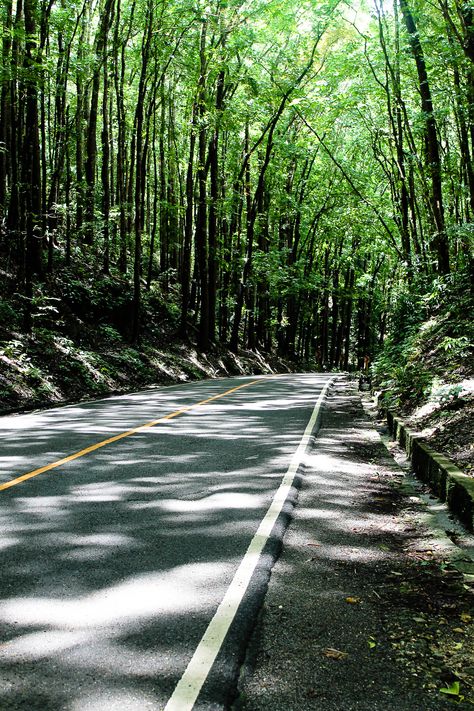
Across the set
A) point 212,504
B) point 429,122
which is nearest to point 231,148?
point 429,122

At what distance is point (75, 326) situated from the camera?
67.8 feet

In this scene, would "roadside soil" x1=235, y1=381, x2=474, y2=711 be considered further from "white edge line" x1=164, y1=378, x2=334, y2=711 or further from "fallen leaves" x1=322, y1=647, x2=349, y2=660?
"white edge line" x1=164, y1=378, x2=334, y2=711

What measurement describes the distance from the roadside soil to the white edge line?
0.18 meters

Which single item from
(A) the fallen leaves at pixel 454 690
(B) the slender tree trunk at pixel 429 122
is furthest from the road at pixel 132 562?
(B) the slender tree trunk at pixel 429 122

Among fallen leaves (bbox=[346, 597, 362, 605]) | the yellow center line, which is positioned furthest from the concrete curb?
the yellow center line

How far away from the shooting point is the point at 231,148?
3353cm

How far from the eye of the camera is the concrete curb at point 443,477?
5.62m

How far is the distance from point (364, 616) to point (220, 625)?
0.94 metres

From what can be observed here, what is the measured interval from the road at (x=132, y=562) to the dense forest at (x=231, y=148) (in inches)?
242

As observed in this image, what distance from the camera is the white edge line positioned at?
2.82m

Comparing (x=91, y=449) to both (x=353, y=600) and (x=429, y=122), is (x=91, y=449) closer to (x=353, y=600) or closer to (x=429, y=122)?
(x=353, y=600)

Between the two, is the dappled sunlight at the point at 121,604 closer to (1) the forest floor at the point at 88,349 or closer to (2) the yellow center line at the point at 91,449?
(2) the yellow center line at the point at 91,449

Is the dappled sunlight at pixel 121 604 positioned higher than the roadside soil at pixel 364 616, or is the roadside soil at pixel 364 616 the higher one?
the dappled sunlight at pixel 121 604

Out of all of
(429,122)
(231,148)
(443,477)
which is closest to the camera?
(443,477)
